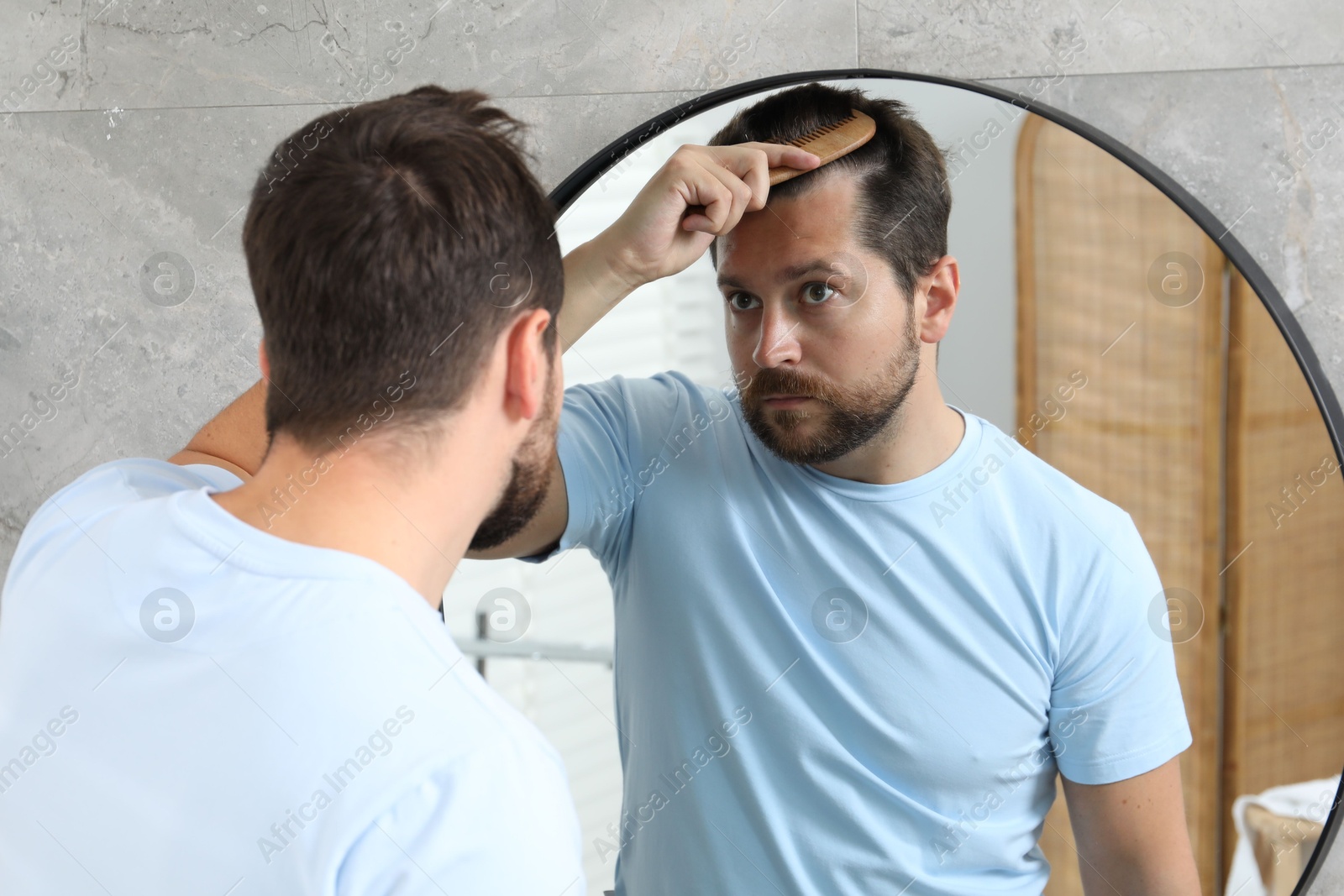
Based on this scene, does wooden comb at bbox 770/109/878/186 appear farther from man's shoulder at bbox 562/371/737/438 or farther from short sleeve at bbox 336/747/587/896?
short sleeve at bbox 336/747/587/896

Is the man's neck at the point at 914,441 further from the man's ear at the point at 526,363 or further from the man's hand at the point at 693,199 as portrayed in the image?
the man's ear at the point at 526,363

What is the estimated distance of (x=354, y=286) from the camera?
1.78ft

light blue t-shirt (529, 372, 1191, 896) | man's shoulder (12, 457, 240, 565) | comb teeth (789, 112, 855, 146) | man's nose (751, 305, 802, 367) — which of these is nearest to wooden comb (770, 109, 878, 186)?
comb teeth (789, 112, 855, 146)

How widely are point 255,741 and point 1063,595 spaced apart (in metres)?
0.59

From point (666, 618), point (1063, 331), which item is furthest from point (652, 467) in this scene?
point (1063, 331)

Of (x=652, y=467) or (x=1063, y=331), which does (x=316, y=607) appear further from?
(x=1063, y=331)

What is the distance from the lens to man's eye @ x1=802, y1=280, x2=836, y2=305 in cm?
82

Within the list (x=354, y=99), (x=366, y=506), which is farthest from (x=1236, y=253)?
(x=354, y=99)

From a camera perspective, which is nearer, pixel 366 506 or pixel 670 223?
pixel 366 506

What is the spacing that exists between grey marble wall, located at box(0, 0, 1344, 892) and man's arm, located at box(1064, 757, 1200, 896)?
0.16 m

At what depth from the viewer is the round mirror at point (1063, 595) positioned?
79 cm

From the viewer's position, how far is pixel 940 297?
0.82 meters

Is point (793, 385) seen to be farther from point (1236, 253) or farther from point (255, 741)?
point (255, 741)

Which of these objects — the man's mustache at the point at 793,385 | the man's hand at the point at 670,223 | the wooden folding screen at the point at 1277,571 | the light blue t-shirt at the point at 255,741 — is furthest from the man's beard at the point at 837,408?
the light blue t-shirt at the point at 255,741
